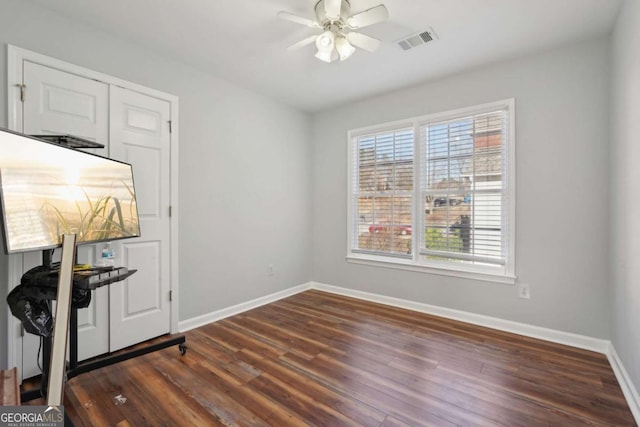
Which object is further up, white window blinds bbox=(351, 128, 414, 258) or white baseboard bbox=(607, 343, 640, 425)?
white window blinds bbox=(351, 128, 414, 258)

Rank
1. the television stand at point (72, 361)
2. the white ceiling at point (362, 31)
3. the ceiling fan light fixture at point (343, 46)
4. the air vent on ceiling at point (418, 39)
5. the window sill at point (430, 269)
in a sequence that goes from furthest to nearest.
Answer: the window sill at point (430, 269)
the air vent on ceiling at point (418, 39)
the ceiling fan light fixture at point (343, 46)
the white ceiling at point (362, 31)
the television stand at point (72, 361)

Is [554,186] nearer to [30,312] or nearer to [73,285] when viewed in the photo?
[73,285]

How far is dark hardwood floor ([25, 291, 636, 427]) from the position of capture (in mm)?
1770

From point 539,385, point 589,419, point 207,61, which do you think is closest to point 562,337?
point 539,385

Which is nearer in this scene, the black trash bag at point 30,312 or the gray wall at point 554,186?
the black trash bag at point 30,312

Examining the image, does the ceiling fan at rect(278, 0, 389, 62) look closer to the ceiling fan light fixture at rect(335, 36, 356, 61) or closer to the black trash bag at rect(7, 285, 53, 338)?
the ceiling fan light fixture at rect(335, 36, 356, 61)

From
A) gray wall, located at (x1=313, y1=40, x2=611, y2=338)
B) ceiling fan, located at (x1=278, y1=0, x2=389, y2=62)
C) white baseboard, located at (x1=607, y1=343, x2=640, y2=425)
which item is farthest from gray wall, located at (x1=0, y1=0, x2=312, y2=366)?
white baseboard, located at (x1=607, y1=343, x2=640, y2=425)

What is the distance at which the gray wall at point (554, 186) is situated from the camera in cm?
260

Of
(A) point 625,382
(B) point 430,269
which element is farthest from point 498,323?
(A) point 625,382

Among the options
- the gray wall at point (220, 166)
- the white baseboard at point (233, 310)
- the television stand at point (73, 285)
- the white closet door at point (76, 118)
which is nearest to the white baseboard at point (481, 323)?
the white baseboard at point (233, 310)

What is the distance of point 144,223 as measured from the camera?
274 centimetres

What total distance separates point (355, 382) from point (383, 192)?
7.99 feet

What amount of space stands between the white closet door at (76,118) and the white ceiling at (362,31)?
52 cm

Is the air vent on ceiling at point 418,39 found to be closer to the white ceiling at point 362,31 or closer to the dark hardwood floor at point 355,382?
the white ceiling at point 362,31
